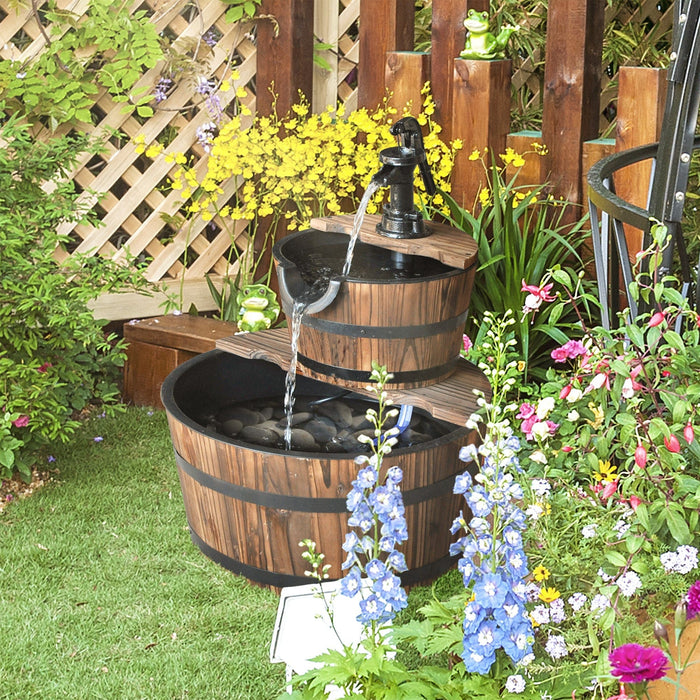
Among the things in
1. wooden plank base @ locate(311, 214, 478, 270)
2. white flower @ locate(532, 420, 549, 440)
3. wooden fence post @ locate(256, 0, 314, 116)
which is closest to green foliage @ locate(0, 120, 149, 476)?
wooden plank base @ locate(311, 214, 478, 270)

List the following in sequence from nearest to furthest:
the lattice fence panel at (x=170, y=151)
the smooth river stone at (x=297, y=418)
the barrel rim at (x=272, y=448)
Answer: the barrel rim at (x=272, y=448) < the smooth river stone at (x=297, y=418) < the lattice fence panel at (x=170, y=151)

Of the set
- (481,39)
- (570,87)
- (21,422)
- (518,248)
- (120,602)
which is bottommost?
(120,602)

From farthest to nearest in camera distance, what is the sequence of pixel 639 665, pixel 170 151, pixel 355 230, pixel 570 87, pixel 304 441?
pixel 170 151 < pixel 570 87 < pixel 304 441 < pixel 355 230 < pixel 639 665

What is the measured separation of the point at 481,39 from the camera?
3.10 metres

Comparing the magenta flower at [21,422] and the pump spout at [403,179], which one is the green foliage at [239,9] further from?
the magenta flower at [21,422]

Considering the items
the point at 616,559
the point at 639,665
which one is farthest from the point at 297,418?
the point at 639,665

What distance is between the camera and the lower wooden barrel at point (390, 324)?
6.97 feet

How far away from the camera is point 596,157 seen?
2941 mm

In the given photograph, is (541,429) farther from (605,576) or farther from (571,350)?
(605,576)

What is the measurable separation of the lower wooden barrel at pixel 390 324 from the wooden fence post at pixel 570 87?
0.89 metres

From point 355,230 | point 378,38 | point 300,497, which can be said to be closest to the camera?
point 300,497

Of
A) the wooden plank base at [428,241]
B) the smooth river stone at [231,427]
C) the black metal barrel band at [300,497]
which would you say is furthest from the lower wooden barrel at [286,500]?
the wooden plank base at [428,241]

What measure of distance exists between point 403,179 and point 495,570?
109 centimetres

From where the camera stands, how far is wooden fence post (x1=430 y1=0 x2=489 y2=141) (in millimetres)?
3209
